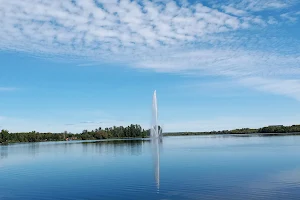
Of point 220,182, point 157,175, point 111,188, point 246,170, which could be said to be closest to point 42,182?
point 111,188

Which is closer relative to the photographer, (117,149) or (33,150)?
(117,149)

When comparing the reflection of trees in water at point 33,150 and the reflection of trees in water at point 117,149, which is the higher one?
the reflection of trees in water at point 117,149

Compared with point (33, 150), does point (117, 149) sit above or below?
above

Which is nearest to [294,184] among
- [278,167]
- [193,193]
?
[193,193]

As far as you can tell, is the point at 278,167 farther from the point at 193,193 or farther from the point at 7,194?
the point at 7,194

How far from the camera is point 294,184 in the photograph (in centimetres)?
2933

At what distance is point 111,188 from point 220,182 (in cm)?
1123

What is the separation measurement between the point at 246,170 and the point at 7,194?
28.3 meters

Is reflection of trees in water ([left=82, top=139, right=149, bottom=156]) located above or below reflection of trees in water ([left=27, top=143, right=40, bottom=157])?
above

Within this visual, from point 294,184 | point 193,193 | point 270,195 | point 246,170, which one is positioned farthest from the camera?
point 246,170

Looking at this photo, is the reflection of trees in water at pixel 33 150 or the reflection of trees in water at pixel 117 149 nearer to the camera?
the reflection of trees in water at pixel 117 149

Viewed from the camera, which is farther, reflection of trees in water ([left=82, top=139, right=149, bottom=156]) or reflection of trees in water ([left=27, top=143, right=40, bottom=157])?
reflection of trees in water ([left=27, top=143, right=40, bottom=157])

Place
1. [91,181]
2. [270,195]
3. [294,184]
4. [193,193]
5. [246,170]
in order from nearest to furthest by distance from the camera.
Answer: [270,195] → [193,193] → [294,184] → [91,181] → [246,170]

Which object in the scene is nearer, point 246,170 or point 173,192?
point 173,192
